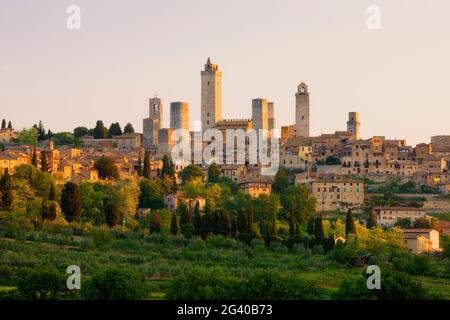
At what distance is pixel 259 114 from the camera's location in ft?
220

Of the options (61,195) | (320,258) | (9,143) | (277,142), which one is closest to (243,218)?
(320,258)

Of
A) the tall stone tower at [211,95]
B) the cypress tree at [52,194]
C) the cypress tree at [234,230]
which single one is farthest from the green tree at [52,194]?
the tall stone tower at [211,95]

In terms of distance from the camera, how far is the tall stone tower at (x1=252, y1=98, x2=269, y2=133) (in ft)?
219

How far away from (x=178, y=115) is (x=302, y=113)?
7764mm

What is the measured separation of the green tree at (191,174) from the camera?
178ft

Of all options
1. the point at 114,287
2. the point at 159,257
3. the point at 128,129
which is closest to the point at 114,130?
the point at 128,129

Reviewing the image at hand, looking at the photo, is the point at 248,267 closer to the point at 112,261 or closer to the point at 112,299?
the point at 112,261

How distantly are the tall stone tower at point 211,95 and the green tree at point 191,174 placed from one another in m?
12.8

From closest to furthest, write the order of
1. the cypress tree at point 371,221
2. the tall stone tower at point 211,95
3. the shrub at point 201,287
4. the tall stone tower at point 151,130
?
1. the shrub at point 201,287
2. the cypress tree at point 371,221
3. the tall stone tower at point 211,95
4. the tall stone tower at point 151,130

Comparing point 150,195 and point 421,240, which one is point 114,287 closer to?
point 421,240

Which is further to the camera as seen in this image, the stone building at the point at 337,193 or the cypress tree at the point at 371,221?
the stone building at the point at 337,193

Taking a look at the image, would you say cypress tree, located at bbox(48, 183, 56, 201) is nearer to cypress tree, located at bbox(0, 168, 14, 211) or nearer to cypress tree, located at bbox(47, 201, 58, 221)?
cypress tree, located at bbox(47, 201, 58, 221)

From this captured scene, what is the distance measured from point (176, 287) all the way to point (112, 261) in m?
7.23

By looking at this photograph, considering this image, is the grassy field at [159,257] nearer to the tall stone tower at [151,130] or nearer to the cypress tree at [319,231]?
the cypress tree at [319,231]
